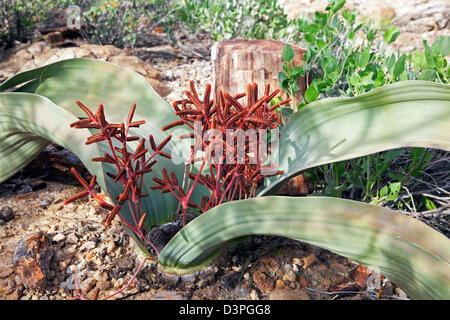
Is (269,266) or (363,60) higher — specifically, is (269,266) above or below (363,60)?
below

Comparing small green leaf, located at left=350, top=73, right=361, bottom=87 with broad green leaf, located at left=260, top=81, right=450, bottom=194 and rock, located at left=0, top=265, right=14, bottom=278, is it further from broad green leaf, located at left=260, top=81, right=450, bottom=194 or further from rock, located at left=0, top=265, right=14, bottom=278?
rock, located at left=0, top=265, right=14, bottom=278

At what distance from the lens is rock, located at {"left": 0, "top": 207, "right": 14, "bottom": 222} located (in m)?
1.06

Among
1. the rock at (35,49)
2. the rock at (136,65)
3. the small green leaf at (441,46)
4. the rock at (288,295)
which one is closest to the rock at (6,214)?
the rock at (288,295)

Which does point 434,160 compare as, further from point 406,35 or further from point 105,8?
point 406,35

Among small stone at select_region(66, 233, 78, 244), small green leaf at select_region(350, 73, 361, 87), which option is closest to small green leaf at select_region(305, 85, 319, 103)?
small green leaf at select_region(350, 73, 361, 87)

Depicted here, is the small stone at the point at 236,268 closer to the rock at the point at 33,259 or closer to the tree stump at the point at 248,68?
the rock at the point at 33,259

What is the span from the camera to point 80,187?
124 centimetres

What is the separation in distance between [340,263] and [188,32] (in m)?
2.33

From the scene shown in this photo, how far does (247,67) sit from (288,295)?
0.81 m

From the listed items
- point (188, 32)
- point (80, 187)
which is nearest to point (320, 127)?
point (80, 187)

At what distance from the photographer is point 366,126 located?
2.34 ft

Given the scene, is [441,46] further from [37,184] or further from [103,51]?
[103,51]

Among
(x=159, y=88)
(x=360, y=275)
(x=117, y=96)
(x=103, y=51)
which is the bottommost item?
(x=360, y=275)

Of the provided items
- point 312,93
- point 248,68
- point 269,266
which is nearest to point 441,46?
point 312,93
